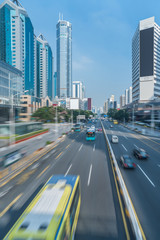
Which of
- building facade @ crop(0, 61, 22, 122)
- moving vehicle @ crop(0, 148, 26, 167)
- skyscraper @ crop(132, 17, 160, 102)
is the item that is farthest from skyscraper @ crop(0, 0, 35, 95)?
moving vehicle @ crop(0, 148, 26, 167)

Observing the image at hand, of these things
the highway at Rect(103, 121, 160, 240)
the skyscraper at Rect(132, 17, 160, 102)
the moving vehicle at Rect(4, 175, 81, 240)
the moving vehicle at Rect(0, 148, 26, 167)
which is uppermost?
the skyscraper at Rect(132, 17, 160, 102)

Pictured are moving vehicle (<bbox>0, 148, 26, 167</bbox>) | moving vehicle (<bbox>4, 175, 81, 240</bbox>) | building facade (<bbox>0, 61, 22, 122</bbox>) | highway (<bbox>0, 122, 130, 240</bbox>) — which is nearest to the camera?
moving vehicle (<bbox>4, 175, 81, 240</bbox>)

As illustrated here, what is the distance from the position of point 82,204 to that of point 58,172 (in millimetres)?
6011

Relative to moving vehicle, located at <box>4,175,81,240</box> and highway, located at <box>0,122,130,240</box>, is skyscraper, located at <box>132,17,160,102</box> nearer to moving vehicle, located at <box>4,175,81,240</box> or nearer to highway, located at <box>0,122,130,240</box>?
highway, located at <box>0,122,130,240</box>

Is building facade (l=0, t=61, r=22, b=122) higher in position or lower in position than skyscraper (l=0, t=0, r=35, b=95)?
lower

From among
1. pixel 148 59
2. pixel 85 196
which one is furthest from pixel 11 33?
pixel 85 196

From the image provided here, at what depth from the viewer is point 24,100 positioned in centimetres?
8744

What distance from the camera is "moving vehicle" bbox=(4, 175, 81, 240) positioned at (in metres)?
4.59

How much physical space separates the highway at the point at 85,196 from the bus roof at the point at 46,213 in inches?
117

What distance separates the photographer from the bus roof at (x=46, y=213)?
464cm

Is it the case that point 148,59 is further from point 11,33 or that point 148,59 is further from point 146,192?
point 11,33

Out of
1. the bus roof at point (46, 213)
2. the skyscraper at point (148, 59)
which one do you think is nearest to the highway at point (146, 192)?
the bus roof at point (46, 213)

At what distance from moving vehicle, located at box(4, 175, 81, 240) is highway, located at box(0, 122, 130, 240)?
286 centimetres

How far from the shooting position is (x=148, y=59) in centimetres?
8481
